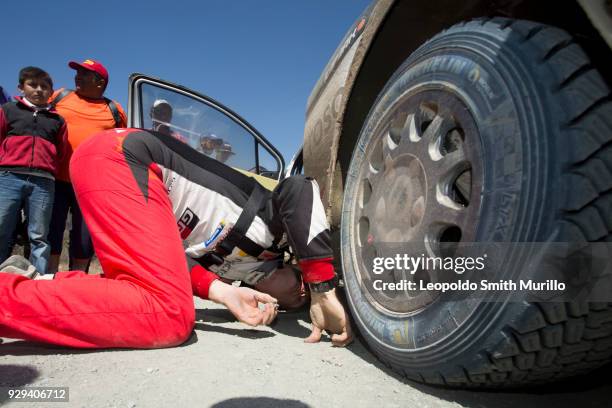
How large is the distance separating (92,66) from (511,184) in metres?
3.47

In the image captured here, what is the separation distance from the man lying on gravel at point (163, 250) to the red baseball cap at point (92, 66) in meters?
1.89

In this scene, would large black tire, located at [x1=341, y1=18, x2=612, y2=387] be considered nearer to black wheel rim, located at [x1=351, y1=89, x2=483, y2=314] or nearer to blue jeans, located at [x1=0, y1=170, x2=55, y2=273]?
black wheel rim, located at [x1=351, y1=89, x2=483, y2=314]

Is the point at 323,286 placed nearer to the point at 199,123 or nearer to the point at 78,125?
the point at 199,123

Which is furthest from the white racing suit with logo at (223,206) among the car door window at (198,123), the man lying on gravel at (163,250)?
the car door window at (198,123)

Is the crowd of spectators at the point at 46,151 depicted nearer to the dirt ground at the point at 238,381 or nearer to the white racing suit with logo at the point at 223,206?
the white racing suit with logo at the point at 223,206

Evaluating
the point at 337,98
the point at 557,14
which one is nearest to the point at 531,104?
the point at 557,14

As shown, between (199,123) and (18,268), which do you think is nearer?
(18,268)

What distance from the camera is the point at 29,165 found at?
2684 mm

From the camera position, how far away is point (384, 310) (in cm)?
114

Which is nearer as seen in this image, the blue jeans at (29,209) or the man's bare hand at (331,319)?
the man's bare hand at (331,319)

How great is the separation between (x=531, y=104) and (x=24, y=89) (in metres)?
3.43

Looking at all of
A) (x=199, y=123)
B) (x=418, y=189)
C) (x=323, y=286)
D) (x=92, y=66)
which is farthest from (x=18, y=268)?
(x=92, y=66)

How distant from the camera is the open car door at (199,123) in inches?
113

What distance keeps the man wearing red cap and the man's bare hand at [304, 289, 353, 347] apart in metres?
2.40
